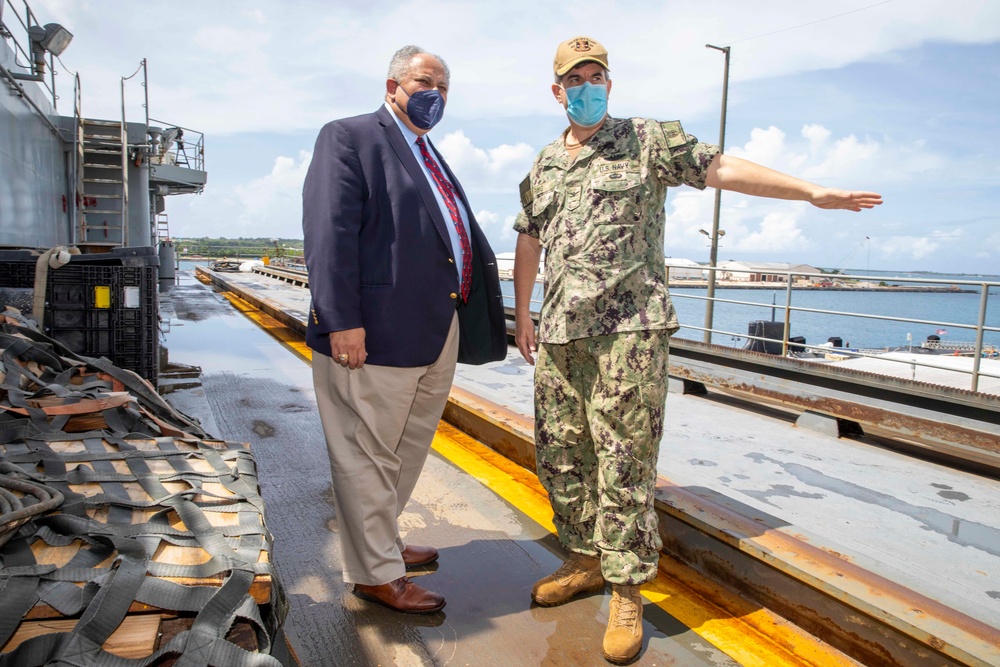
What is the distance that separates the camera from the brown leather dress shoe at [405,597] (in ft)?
8.17

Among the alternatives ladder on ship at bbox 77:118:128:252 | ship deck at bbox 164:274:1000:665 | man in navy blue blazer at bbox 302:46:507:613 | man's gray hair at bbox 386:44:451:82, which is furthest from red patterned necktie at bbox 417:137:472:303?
ladder on ship at bbox 77:118:128:252

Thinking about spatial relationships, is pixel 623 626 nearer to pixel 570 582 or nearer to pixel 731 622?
pixel 570 582

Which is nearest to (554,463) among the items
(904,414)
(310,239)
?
(310,239)

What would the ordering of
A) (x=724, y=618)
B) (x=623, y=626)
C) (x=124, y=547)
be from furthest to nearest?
1. (x=724, y=618)
2. (x=623, y=626)
3. (x=124, y=547)

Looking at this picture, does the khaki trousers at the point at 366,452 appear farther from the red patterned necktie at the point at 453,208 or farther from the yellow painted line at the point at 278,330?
the yellow painted line at the point at 278,330

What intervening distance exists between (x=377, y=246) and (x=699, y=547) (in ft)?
5.81

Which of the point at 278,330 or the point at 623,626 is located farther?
the point at 278,330

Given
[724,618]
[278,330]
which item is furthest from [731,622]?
[278,330]

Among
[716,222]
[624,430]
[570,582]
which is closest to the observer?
[624,430]

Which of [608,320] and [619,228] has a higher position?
[619,228]

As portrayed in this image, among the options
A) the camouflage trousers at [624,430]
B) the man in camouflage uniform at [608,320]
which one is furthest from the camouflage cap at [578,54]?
the camouflage trousers at [624,430]

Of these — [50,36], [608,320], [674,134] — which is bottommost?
[608,320]

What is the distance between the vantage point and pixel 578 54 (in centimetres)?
254

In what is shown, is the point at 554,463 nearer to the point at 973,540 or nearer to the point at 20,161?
the point at 973,540
